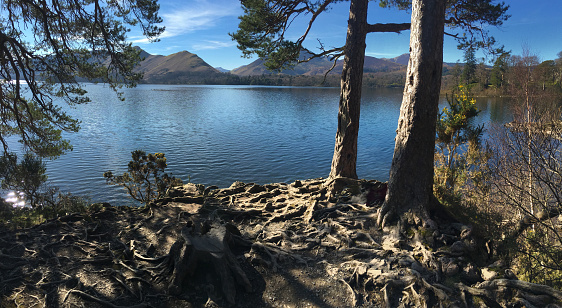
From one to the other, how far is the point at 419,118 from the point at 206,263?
5.22 metres

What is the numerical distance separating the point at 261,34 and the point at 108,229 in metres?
8.25

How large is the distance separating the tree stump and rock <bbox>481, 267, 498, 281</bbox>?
13.0 ft

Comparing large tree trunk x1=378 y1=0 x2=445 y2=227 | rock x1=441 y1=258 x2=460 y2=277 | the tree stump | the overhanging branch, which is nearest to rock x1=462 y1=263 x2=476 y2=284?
rock x1=441 y1=258 x2=460 y2=277

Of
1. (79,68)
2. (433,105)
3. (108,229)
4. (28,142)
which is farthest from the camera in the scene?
(28,142)

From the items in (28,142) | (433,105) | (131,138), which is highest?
(433,105)

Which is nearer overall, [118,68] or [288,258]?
[288,258]

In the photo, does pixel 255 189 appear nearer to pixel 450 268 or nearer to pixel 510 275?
pixel 450 268

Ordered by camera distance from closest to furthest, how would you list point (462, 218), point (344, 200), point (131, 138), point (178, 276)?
point (178, 276), point (462, 218), point (344, 200), point (131, 138)

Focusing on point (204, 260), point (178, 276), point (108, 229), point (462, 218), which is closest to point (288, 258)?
point (204, 260)

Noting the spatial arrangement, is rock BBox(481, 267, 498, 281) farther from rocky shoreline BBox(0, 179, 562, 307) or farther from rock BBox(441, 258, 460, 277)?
rock BBox(441, 258, 460, 277)

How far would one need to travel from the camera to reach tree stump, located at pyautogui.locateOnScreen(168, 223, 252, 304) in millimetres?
5180

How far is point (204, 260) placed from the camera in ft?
17.8

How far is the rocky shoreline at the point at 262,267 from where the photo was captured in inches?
191

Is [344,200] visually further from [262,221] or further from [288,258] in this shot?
[288,258]
